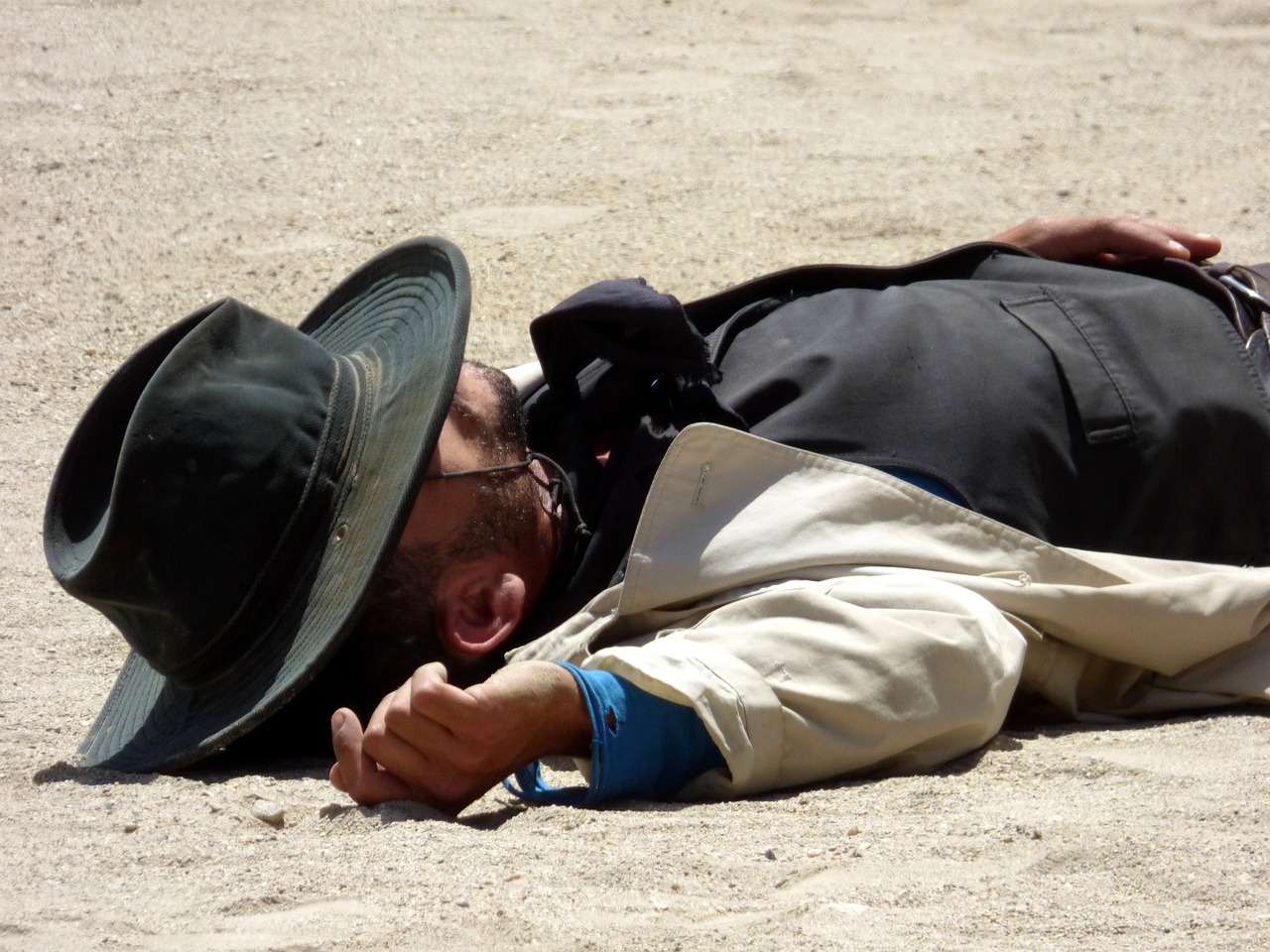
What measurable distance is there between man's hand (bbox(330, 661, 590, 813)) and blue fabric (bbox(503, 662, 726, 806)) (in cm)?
3

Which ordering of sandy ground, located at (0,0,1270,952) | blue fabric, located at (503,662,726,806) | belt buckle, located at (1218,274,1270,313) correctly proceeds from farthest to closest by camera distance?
belt buckle, located at (1218,274,1270,313)
blue fabric, located at (503,662,726,806)
sandy ground, located at (0,0,1270,952)

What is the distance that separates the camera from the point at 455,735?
5.53ft

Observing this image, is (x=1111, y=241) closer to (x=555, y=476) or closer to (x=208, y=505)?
(x=555, y=476)

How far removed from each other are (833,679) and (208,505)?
786 millimetres

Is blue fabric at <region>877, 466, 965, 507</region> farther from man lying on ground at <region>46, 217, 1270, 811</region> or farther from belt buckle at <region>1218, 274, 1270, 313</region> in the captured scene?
belt buckle at <region>1218, 274, 1270, 313</region>

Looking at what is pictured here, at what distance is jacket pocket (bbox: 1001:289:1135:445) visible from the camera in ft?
7.01

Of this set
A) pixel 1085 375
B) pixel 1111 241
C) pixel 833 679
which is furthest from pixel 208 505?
pixel 1111 241

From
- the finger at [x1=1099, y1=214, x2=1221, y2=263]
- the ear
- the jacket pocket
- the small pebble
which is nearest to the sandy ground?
the small pebble

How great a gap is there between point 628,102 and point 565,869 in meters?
3.75

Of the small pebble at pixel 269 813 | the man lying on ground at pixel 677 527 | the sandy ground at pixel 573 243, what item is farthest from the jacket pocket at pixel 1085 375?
the small pebble at pixel 269 813

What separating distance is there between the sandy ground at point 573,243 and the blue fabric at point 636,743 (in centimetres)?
4

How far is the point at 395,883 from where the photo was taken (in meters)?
1.45

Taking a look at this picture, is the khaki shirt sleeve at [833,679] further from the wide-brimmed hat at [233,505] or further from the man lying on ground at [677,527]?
the wide-brimmed hat at [233,505]

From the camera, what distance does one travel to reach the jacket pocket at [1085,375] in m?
2.14
